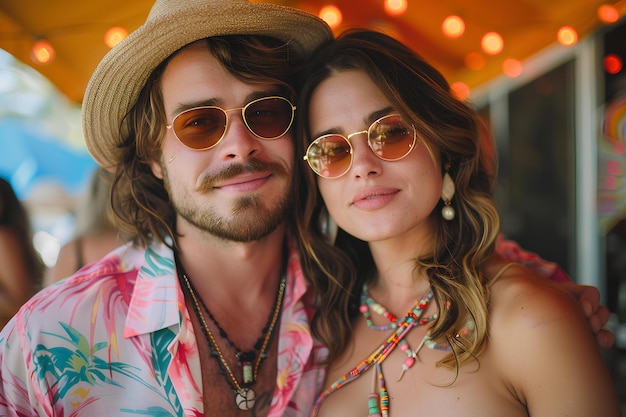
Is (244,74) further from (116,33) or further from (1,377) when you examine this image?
(116,33)

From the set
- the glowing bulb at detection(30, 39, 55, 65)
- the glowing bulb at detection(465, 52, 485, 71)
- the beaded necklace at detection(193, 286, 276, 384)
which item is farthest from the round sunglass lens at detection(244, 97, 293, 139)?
the glowing bulb at detection(465, 52, 485, 71)

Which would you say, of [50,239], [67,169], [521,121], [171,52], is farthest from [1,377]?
[521,121]

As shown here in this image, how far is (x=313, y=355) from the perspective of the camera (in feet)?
7.64

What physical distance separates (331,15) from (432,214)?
2.79 metres

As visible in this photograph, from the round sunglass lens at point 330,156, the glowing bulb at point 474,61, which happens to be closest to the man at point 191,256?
the round sunglass lens at point 330,156

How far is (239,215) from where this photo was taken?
233cm

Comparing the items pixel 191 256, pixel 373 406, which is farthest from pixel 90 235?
pixel 373 406

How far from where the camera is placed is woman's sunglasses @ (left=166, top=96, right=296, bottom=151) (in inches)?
89.5

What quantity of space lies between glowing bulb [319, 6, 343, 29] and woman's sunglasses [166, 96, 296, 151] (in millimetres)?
2437

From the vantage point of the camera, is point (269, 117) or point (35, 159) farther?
point (35, 159)

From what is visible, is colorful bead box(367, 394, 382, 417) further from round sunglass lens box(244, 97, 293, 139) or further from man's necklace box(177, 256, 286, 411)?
round sunglass lens box(244, 97, 293, 139)

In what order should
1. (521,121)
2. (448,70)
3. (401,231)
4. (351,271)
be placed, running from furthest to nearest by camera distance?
(521,121)
(448,70)
(351,271)
(401,231)

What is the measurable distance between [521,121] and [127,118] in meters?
5.33

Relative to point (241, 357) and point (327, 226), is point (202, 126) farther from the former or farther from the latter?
point (241, 357)
